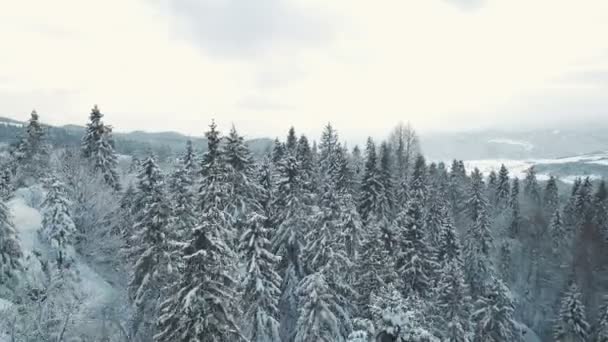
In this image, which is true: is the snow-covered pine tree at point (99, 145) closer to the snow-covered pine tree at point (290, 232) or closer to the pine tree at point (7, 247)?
the pine tree at point (7, 247)

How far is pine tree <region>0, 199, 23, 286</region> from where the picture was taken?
3062cm

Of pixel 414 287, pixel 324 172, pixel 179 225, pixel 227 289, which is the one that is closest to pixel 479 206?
pixel 324 172

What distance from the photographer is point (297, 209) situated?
1336 inches

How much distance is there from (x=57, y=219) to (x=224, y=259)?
22907 millimetres

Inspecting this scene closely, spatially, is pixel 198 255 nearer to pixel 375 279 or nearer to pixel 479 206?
pixel 375 279

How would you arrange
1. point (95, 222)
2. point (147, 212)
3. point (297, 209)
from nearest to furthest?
point (147, 212)
point (297, 209)
point (95, 222)

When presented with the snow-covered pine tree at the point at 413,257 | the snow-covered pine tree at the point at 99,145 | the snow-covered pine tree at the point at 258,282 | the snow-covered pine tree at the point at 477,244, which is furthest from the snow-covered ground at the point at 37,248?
the snow-covered pine tree at the point at 477,244

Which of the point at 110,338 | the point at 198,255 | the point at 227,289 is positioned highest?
the point at 198,255

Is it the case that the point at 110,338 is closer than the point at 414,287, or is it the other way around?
the point at 110,338

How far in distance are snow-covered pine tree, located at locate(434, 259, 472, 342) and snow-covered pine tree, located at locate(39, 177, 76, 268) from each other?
3110 cm

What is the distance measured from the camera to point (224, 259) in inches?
835

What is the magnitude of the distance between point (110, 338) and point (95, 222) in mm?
13210

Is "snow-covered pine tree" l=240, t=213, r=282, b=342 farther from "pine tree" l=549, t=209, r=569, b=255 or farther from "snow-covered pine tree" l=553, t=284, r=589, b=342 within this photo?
"pine tree" l=549, t=209, r=569, b=255

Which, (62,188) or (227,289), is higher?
(62,188)
